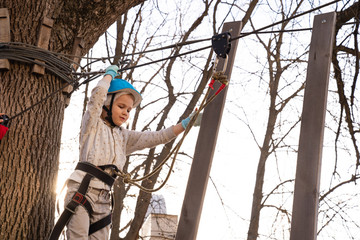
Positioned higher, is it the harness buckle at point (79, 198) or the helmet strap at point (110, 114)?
the helmet strap at point (110, 114)

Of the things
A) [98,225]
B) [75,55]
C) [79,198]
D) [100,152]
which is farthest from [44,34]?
[98,225]

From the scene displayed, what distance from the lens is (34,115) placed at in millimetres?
3494

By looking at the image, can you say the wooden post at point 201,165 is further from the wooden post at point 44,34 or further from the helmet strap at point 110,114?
the wooden post at point 44,34

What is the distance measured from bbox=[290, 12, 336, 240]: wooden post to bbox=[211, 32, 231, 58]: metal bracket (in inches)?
21.6

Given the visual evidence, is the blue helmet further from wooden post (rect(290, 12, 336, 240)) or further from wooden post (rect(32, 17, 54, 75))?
wooden post (rect(290, 12, 336, 240))

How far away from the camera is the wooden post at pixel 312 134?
8.88 feet

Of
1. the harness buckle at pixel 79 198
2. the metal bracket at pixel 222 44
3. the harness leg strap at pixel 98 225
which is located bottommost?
the harness leg strap at pixel 98 225

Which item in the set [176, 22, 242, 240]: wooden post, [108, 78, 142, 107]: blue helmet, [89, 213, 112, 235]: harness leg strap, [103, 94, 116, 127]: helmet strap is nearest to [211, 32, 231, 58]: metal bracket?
[176, 22, 242, 240]: wooden post

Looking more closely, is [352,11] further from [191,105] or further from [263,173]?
[263,173]

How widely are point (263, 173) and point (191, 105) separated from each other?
276 cm

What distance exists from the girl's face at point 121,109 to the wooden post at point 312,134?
4.15ft

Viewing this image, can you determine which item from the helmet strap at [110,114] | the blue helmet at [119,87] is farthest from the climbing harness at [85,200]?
the blue helmet at [119,87]

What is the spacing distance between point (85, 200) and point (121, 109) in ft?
2.38

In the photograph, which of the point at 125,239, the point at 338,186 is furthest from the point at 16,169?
the point at 338,186
